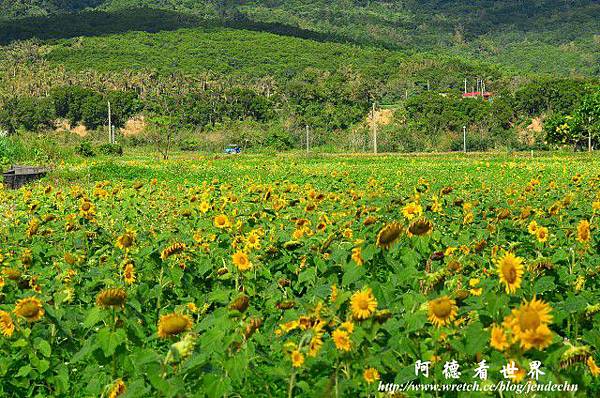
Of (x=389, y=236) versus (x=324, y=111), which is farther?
(x=324, y=111)

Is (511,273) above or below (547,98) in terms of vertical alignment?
below

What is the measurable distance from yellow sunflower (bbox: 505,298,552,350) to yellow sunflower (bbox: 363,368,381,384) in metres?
0.52

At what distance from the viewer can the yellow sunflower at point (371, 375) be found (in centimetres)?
200

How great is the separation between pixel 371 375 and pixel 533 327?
1.92 feet

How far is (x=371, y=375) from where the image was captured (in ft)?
6.58

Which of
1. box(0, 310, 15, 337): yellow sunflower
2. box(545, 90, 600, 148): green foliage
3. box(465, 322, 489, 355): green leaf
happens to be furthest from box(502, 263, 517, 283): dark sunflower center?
box(545, 90, 600, 148): green foliage

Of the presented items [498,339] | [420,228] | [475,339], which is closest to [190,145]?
[420,228]

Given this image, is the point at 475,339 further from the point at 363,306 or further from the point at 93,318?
the point at 93,318

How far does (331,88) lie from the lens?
7775 centimetres

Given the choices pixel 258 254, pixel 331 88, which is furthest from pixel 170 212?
pixel 331 88

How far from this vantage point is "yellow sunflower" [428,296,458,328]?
189 centimetres

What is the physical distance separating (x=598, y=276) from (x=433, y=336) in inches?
56.8

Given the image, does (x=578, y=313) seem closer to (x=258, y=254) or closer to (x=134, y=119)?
(x=258, y=254)

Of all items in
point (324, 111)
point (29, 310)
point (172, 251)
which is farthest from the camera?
point (324, 111)
